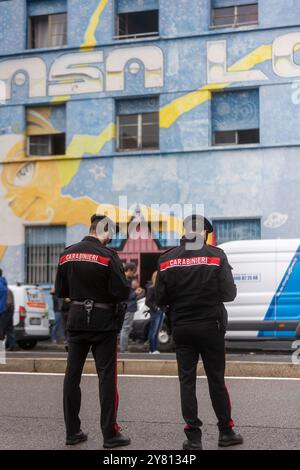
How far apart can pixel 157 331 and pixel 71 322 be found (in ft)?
31.9

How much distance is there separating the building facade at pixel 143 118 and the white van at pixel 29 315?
4.75 m

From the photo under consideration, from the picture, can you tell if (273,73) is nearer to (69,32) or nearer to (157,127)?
(157,127)

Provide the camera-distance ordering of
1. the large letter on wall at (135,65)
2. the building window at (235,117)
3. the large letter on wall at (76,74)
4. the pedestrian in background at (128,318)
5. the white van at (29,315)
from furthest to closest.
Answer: the large letter on wall at (76,74) → the large letter on wall at (135,65) → the building window at (235,117) → the white van at (29,315) → the pedestrian in background at (128,318)

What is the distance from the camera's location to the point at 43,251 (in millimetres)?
23641

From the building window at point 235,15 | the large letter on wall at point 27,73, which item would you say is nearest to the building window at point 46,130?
the large letter on wall at point 27,73

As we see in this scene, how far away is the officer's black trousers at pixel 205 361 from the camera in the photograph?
648cm

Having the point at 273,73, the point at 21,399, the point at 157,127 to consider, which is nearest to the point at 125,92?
the point at 157,127

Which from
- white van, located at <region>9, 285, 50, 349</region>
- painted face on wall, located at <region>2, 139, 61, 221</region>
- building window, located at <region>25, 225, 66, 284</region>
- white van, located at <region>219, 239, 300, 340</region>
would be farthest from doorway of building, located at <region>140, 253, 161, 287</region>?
white van, located at <region>219, 239, 300, 340</region>

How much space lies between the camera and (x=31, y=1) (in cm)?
2450

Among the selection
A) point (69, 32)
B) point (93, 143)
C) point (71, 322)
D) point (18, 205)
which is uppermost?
point (69, 32)

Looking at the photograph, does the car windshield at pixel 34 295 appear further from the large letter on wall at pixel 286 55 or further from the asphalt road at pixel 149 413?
the large letter on wall at pixel 286 55

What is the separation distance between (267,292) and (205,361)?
10.2 m

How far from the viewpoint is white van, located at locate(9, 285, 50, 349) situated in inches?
701

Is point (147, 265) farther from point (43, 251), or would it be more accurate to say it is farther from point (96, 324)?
point (96, 324)
